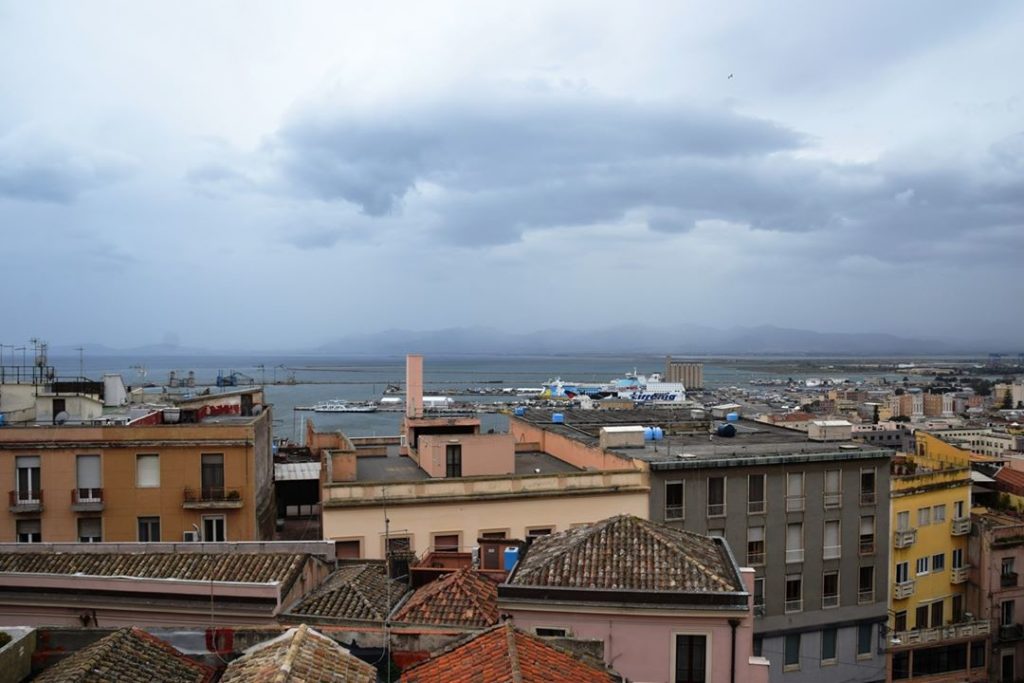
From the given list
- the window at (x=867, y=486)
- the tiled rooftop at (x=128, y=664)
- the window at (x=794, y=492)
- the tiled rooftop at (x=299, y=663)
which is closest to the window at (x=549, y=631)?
the tiled rooftop at (x=299, y=663)

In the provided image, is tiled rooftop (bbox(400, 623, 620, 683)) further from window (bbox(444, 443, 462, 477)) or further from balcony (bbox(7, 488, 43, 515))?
window (bbox(444, 443, 462, 477))

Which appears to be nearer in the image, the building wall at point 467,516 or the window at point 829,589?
the building wall at point 467,516

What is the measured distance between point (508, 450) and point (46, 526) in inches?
486

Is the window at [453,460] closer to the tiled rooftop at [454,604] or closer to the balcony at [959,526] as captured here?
the tiled rooftop at [454,604]

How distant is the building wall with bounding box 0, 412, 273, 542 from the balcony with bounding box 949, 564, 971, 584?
24.9 metres

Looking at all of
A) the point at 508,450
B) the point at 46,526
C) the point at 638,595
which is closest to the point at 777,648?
the point at 508,450

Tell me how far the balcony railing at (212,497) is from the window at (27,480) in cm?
339

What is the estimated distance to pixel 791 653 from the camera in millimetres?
24969

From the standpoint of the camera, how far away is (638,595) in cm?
1319

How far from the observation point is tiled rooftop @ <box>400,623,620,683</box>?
8.92 meters

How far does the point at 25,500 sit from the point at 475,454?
11.6m

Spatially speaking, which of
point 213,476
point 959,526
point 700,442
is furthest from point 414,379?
point 959,526

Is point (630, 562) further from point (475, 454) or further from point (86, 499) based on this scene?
point (86, 499)

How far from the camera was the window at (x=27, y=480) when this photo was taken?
19562 mm
